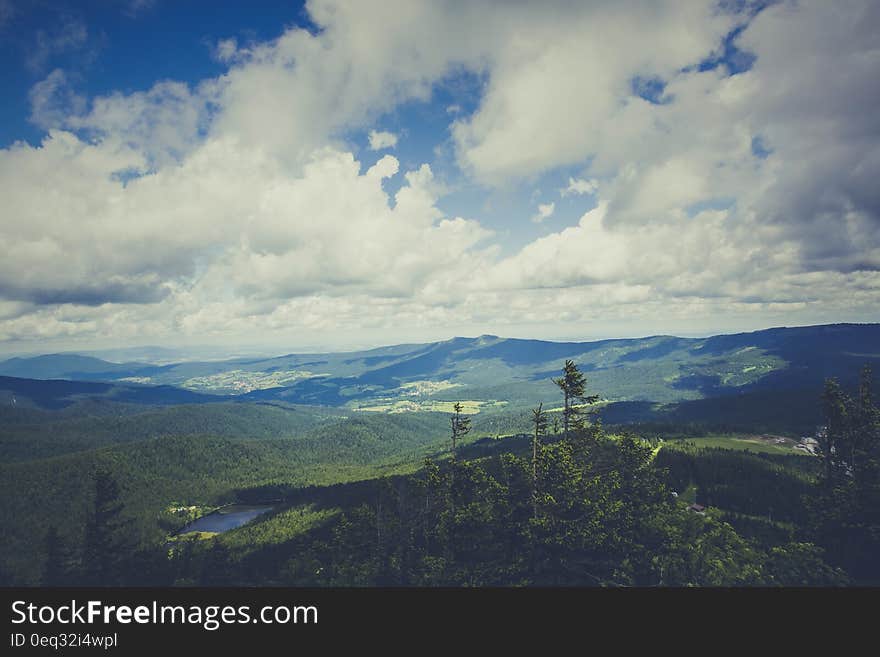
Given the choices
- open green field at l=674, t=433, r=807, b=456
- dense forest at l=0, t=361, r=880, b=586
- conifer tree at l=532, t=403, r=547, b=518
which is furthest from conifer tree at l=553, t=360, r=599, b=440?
open green field at l=674, t=433, r=807, b=456

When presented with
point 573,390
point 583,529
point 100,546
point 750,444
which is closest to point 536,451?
point 573,390

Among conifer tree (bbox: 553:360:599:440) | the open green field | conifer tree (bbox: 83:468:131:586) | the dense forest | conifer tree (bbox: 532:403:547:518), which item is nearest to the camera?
the dense forest

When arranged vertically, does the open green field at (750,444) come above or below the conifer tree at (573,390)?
below

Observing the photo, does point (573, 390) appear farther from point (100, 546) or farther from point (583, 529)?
point (100, 546)

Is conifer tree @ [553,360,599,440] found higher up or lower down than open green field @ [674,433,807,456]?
higher up

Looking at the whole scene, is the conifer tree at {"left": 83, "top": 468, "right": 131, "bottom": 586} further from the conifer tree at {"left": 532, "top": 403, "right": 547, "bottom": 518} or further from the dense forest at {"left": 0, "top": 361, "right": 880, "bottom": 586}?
the conifer tree at {"left": 532, "top": 403, "right": 547, "bottom": 518}

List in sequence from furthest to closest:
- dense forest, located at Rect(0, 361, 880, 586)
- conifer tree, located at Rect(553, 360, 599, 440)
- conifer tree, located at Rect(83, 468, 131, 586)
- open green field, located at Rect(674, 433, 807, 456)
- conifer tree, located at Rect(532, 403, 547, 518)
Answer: open green field, located at Rect(674, 433, 807, 456)
conifer tree, located at Rect(83, 468, 131, 586)
conifer tree, located at Rect(553, 360, 599, 440)
conifer tree, located at Rect(532, 403, 547, 518)
dense forest, located at Rect(0, 361, 880, 586)

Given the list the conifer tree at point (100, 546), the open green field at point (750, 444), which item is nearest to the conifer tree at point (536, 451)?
the conifer tree at point (100, 546)

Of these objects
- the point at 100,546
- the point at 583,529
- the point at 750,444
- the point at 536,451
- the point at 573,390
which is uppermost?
the point at 573,390

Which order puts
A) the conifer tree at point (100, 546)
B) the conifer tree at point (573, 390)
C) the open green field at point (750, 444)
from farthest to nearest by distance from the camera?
the open green field at point (750, 444), the conifer tree at point (100, 546), the conifer tree at point (573, 390)

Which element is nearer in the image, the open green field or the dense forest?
the dense forest

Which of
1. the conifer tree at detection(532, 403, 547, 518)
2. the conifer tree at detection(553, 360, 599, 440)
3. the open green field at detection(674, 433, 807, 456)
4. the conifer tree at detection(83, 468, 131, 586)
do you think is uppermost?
the conifer tree at detection(553, 360, 599, 440)

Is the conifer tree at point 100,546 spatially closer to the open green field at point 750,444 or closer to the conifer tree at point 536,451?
the conifer tree at point 536,451
